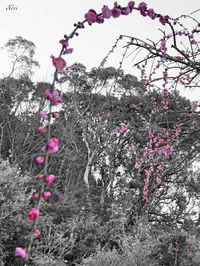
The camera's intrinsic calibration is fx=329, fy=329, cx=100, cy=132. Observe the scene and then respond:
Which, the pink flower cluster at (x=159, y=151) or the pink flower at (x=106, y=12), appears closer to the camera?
the pink flower at (x=106, y=12)

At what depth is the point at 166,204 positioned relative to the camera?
1345cm

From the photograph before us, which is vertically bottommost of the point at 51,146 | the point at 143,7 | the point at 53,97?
the point at 51,146

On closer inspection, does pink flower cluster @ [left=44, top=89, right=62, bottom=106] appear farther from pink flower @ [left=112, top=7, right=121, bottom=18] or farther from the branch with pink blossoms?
pink flower @ [left=112, top=7, right=121, bottom=18]

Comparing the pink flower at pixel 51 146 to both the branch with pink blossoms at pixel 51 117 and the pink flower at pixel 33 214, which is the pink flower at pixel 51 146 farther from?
the pink flower at pixel 33 214

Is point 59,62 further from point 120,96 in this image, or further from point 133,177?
point 120,96

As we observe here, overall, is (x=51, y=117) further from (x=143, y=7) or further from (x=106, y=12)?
(x=143, y=7)

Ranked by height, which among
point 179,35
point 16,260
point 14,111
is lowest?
point 16,260

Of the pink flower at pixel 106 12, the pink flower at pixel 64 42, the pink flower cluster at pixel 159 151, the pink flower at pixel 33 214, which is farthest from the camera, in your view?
the pink flower cluster at pixel 159 151

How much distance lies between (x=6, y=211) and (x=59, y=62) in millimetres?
6317

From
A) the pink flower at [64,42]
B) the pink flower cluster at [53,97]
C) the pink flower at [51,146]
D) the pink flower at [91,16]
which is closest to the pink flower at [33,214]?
the pink flower at [51,146]

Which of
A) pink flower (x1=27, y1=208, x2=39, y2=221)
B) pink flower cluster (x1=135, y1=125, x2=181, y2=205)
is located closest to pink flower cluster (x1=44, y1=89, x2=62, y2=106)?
pink flower (x1=27, y1=208, x2=39, y2=221)

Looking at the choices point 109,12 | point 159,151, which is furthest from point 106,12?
point 159,151

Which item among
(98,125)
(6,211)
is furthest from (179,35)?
(98,125)

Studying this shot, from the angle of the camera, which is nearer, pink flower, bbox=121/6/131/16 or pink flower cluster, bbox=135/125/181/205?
pink flower, bbox=121/6/131/16
